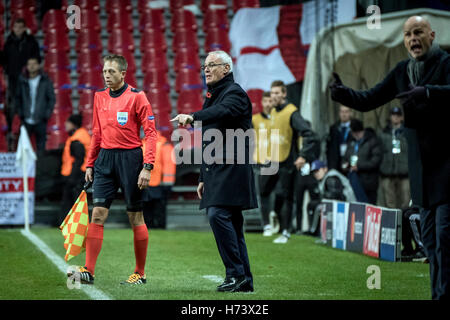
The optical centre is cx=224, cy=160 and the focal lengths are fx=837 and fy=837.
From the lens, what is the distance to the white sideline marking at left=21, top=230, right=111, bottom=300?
6.40 metres

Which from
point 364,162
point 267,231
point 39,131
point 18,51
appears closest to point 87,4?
point 18,51

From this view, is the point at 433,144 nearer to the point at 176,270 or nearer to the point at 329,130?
the point at 176,270

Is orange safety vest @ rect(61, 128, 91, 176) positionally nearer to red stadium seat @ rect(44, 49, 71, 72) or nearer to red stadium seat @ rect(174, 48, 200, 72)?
red stadium seat @ rect(44, 49, 71, 72)

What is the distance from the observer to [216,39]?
17.9 meters

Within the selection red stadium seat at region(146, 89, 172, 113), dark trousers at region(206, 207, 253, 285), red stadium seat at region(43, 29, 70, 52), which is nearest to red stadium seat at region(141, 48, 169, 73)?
red stadium seat at region(146, 89, 172, 113)

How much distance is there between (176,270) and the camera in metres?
8.45

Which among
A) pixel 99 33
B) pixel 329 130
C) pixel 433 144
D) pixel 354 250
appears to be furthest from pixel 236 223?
pixel 99 33

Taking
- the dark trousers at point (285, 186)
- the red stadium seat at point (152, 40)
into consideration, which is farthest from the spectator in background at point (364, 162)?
the red stadium seat at point (152, 40)

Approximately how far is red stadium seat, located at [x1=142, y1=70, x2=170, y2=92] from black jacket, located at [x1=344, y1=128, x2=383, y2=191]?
18.0ft

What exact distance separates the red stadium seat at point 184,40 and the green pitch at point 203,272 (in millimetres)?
6433

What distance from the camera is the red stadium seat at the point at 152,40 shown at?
17781 mm

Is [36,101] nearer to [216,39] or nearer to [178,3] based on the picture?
[216,39]

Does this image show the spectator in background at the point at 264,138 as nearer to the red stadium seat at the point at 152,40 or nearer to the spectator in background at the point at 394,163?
the spectator in background at the point at 394,163
